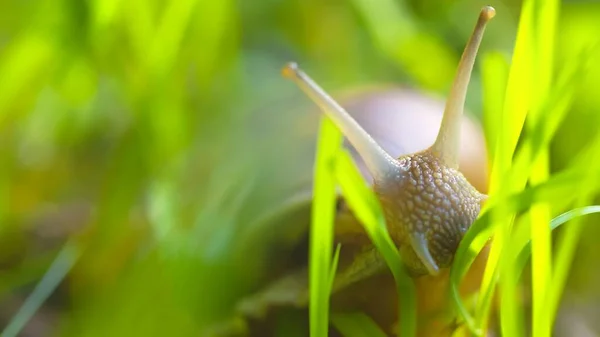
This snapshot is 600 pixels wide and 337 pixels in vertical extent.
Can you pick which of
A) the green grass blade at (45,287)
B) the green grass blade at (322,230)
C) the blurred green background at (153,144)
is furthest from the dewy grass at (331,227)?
the green grass blade at (45,287)

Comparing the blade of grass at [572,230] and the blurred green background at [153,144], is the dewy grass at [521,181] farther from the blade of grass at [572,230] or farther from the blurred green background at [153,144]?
the blurred green background at [153,144]

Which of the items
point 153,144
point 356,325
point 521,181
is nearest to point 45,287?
point 153,144

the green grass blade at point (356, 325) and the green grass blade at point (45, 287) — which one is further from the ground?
the green grass blade at point (356, 325)

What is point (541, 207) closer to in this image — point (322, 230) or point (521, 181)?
point (521, 181)

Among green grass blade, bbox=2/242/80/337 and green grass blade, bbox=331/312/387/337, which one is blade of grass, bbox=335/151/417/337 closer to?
green grass blade, bbox=331/312/387/337

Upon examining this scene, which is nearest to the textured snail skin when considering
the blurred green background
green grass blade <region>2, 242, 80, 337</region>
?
the blurred green background
